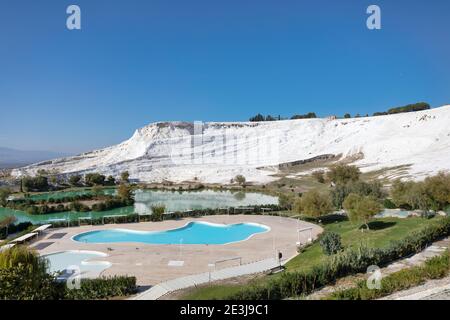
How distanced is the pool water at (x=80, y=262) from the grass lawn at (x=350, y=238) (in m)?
5.78

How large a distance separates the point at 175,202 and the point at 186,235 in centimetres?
1694

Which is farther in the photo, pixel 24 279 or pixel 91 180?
pixel 91 180

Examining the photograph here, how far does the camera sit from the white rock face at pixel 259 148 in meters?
53.8

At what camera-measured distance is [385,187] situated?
3484 centimetres

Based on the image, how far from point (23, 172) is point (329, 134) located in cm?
6239

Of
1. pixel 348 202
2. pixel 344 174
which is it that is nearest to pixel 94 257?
pixel 348 202

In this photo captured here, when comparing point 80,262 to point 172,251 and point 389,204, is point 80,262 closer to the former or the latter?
point 172,251

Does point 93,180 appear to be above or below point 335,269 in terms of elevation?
above

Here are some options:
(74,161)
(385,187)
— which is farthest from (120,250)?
(74,161)

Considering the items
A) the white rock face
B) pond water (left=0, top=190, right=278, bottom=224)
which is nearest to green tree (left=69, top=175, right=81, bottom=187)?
pond water (left=0, top=190, right=278, bottom=224)

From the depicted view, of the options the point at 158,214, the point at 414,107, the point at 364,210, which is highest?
the point at 414,107

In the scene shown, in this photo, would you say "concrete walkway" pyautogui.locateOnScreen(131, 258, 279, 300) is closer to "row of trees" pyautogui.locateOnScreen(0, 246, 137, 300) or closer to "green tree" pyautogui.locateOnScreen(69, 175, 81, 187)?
"row of trees" pyautogui.locateOnScreen(0, 246, 137, 300)

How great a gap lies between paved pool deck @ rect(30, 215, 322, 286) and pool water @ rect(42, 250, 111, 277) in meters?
0.41

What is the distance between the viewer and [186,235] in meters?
22.2
